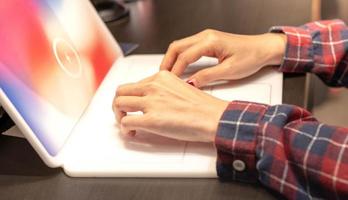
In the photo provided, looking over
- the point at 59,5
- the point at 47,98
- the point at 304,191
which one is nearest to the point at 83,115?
the point at 47,98

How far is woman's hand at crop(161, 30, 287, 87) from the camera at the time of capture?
77cm

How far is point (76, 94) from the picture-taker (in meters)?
0.75

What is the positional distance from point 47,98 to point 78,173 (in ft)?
0.39

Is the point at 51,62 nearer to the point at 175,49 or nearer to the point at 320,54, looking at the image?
the point at 175,49

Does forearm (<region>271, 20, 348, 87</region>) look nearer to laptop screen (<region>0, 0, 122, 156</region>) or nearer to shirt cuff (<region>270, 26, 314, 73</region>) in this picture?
shirt cuff (<region>270, 26, 314, 73</region>)

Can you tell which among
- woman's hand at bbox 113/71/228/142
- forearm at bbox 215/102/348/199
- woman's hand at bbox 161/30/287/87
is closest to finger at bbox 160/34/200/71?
woman's hand at bbox 161/30/287/87

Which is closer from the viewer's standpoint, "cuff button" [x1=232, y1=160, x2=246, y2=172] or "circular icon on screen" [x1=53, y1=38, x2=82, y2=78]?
"cuff button" [x1=232, y1=160, x2=246, y2=172]

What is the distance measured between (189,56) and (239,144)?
243 mm

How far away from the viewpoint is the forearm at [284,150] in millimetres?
539

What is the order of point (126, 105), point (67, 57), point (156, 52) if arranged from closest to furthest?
1. point (126, 105)
2. point (67, 57)
3. point (156, 52)

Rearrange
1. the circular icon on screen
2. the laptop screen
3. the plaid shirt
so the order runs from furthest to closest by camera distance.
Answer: the circular icon on screen
the laptop screen
the plaid shirt

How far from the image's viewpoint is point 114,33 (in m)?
1.08

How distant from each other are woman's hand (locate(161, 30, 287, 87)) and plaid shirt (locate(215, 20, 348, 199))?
168 millimetres

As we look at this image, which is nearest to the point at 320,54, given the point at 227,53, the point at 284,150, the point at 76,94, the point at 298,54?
the point at 298,54
